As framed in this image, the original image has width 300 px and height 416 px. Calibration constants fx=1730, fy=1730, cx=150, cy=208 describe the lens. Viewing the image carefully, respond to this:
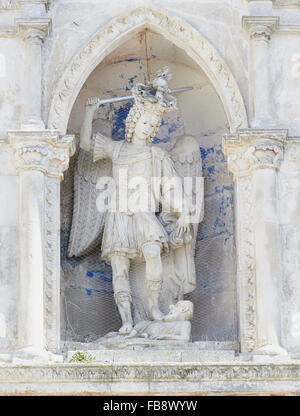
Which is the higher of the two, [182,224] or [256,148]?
[256,148]

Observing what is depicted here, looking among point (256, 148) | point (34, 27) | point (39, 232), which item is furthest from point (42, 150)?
point (256, 148)

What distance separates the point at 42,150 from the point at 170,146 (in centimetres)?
177

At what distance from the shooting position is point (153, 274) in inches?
639

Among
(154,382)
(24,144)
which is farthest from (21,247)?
(154,382)

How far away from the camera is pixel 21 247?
15.7m

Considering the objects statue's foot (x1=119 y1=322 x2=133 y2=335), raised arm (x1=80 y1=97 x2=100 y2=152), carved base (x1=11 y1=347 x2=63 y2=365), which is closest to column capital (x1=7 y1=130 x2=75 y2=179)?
raised arm (x1=80 y1=97 x2=100 y2=152)

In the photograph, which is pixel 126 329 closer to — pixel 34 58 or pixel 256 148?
pixel 256 148

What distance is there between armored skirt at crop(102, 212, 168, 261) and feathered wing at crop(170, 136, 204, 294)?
0.26 m

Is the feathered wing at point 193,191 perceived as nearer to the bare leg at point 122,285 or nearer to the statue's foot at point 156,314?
the statue's foot at point 156,314

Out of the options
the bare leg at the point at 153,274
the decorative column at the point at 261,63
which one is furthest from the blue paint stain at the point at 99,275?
the decorative column at the point at 261,63

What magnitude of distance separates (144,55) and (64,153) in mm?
1743

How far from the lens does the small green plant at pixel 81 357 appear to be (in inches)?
597

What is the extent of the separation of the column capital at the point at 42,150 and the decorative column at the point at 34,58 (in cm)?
22

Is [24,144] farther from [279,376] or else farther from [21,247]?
[279,376]
